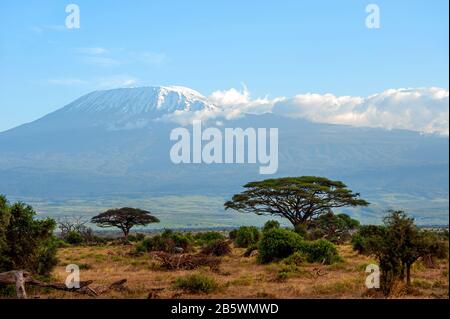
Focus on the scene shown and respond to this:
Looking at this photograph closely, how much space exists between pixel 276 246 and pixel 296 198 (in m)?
21.5

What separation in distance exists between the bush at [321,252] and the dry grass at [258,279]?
0.78 m

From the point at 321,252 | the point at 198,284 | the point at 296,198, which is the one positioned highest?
the point at 296,198

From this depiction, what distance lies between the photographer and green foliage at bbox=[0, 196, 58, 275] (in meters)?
21.3

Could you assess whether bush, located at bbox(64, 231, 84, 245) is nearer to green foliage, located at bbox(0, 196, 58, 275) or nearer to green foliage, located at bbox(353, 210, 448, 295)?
green foliage, located at bbox(0, 196, 58, 275)

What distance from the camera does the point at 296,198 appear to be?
5194 centimetres

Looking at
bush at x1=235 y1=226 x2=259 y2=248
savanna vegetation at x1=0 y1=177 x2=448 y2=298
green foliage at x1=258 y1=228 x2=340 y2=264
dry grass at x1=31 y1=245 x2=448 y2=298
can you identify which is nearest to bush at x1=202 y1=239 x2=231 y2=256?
savanna vegetation at x1=0 y1=177 x2=448 y2=298

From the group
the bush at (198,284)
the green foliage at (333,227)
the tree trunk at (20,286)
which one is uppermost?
the tree trunk at (20,286)

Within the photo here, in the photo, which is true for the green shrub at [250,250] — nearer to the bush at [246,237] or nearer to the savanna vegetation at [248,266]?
the savanna vegetation at [248,266]

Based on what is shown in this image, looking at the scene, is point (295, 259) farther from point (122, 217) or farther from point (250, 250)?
point (122, 217)

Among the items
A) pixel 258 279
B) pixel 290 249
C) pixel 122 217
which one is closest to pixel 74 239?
pixel 122 217

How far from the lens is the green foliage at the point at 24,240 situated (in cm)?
2131

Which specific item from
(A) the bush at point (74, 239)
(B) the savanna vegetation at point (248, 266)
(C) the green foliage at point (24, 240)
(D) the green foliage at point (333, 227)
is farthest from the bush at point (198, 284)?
(A) the bush at point (74, 239)
